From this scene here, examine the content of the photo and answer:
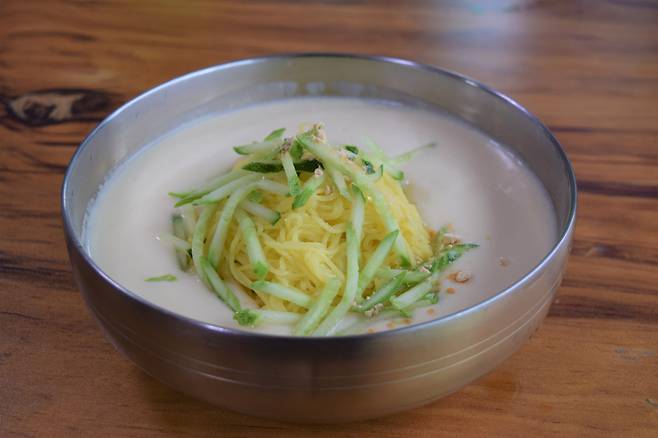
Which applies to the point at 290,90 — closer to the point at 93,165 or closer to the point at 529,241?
the point at 93,165

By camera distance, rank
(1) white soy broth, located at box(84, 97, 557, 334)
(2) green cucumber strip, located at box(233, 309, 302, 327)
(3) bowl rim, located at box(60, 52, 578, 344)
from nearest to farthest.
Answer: (3) bowl rim, located at box(60, 52, 578, 344) < (2) green cucumber strip, located at box(233, 309, 302, 327) < (1) white soy broth, located at box(84, 97, 557, 334)

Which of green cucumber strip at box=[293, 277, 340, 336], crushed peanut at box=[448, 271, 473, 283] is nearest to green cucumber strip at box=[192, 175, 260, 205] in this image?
green cucumber strip at box=[293, 277, 340, 336]

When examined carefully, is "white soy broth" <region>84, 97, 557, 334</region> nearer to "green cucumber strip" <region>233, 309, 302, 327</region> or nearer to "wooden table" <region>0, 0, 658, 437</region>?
"green cucumber strip" <region>233, 309, 302, 327</region>

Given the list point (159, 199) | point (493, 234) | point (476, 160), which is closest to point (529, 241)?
point (493, 234)

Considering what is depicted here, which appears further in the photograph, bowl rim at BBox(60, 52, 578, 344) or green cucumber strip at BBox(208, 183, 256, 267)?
green cucumber strip at BBox(208, 183, 256, 267)

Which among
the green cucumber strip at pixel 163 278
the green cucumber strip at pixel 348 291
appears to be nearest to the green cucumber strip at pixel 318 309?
the green cucumber strip at pixel 348 291

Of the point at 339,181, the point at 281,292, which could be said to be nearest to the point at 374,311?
the point at 281,292

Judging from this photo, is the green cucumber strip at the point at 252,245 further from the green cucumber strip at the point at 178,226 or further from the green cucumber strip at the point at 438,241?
the green cucumber strip at the point at 438,241
